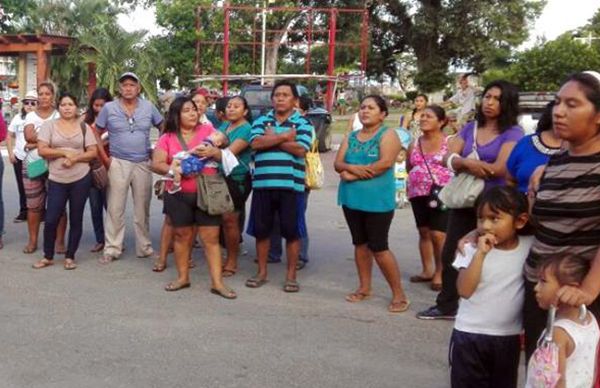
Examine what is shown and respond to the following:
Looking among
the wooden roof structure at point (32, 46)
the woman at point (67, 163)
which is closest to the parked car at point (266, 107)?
the wooden roof structure at point (32, 46)

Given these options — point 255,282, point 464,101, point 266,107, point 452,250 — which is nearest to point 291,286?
point 255,282

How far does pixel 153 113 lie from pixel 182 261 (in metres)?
1.67

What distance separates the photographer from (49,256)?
682cm

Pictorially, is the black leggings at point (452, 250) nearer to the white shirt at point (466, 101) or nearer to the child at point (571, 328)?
the child at point (571, 328)

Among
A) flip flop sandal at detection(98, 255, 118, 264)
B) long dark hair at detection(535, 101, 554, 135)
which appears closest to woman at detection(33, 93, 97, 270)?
flip flop sandal at detection(98, 255, 118, 264)

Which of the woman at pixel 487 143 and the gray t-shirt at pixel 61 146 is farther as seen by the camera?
the gray t-shirt at pixel 61 146

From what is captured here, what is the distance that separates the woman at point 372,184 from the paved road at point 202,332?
0.43 metres

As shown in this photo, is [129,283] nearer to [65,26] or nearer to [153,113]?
[153,113]

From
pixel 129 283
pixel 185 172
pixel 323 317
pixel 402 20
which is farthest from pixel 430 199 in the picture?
pixel 402 20

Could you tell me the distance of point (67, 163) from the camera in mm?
6520

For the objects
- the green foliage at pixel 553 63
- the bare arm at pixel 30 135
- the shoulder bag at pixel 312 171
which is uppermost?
the green foliage at pixel 553 63

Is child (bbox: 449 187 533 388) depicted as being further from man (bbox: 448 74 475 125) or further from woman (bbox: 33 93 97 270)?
man (bbox: 448 74 475 125)

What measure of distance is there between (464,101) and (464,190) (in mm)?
7527

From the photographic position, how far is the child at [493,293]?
10.3ft
